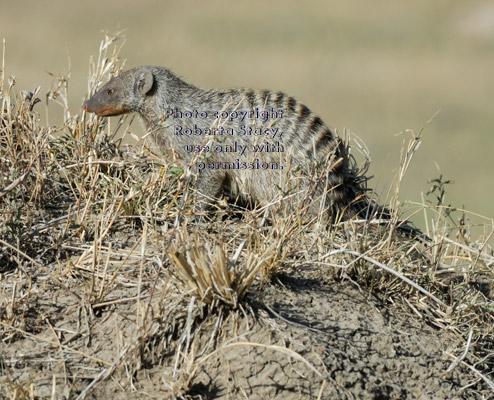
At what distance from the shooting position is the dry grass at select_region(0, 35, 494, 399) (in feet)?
7.90

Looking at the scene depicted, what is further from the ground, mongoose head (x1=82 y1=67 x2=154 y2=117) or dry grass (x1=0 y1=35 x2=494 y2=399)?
mongoose head (x1=82 y1=67 x2=154 y2=117)

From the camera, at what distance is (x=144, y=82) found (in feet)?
13.9

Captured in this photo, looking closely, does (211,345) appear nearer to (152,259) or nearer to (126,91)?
(152,259)

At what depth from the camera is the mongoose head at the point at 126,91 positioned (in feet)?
13.1

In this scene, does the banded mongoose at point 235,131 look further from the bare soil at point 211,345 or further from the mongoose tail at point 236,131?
the bare soil at point 211,345

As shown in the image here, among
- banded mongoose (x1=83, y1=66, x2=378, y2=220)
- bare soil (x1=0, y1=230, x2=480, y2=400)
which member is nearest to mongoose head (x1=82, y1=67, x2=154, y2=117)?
banded mongoose (x1=83, y1=66, x2=378, y2=220)

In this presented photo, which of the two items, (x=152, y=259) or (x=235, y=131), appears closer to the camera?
(x=152, y=259)

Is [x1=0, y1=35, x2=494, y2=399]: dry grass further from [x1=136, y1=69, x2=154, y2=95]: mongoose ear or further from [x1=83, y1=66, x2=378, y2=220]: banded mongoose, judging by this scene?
[x1=136, y1=69, x2=154, y2=95]: mongoose ear

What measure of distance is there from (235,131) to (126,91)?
65 centimetres

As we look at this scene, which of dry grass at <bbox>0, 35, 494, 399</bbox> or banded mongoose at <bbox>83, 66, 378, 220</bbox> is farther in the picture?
banded mongoose at <bbox>83, 66, 378, 220</bbox>

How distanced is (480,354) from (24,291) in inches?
65.9

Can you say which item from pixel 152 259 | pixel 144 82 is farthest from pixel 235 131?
pixel 152 259

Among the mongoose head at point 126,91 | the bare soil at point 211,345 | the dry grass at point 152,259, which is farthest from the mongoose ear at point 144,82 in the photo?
the bare soil at point 211,345

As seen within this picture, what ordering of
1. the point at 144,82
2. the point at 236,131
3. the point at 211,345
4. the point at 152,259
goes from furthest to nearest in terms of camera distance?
the point at 144,82, the point at 236,131, the point at 152,259, the point at 211,345
